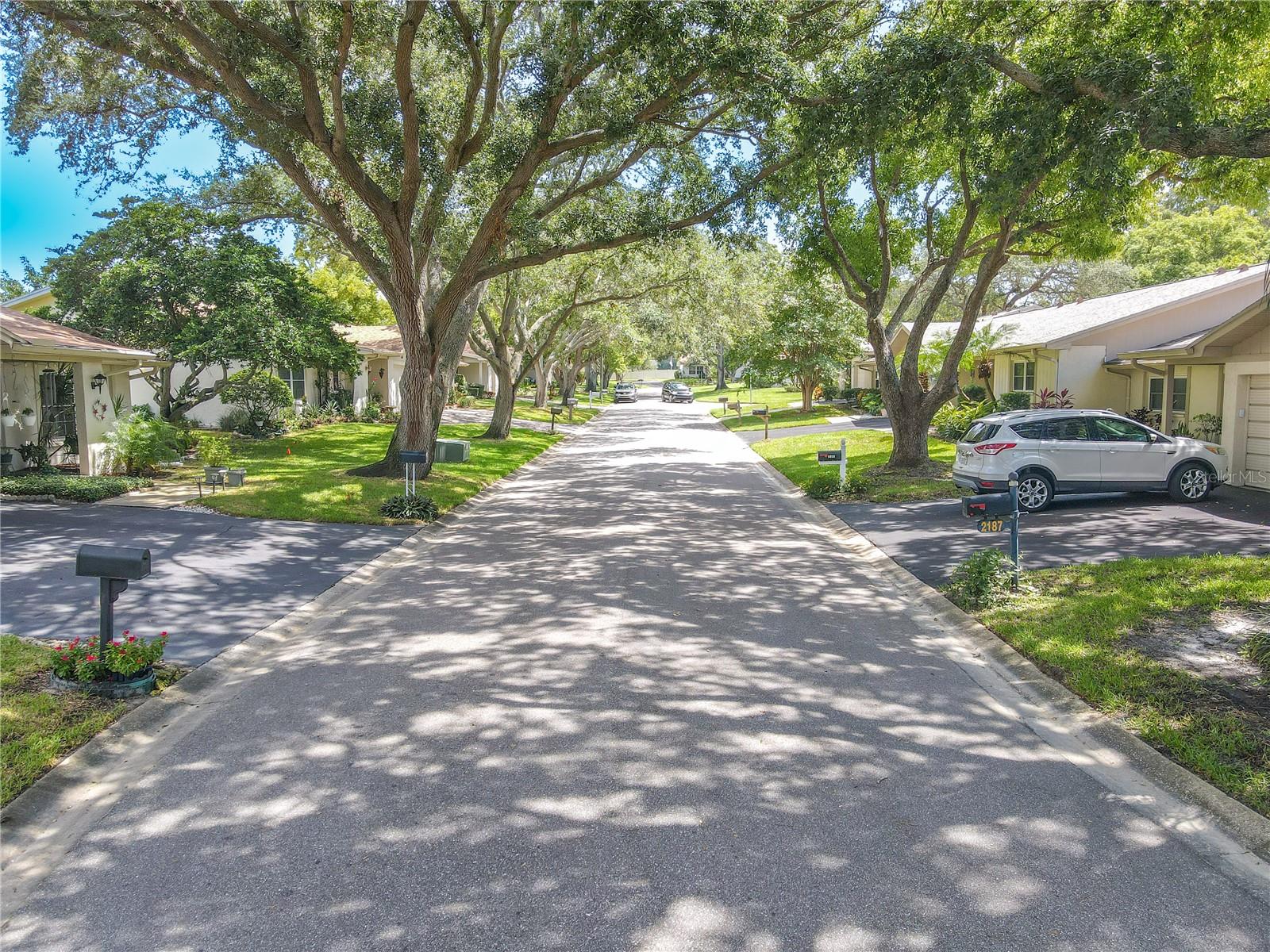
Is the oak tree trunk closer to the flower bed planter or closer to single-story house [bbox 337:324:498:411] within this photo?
single-story house [bbox 337:324:498:411]

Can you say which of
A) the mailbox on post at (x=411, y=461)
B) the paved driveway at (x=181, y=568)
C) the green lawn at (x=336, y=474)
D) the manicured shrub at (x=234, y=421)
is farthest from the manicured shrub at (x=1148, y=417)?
the manicured shrub at (x=234, y=421)

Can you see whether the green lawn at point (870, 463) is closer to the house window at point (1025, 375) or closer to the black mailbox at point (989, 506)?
the house window at point (1025, 375)

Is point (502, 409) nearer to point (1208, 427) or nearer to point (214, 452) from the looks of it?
point (214, 452)

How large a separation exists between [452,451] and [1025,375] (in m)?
20.1

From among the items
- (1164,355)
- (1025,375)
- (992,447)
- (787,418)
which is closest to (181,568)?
(992,447)

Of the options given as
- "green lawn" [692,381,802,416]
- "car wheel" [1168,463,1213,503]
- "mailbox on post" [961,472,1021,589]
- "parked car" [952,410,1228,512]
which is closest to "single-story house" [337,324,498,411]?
"green lawn" [692,381,802,416]

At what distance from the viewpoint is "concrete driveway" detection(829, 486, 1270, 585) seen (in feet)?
34.4

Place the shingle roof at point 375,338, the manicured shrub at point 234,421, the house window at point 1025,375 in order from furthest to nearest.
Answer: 1. the shingle roof at point 375,338
2. the house window at point 1025,375
3. the manicured shrub at point 234,421

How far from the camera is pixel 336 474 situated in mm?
17672

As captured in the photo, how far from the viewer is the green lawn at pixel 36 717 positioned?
15.8 ft

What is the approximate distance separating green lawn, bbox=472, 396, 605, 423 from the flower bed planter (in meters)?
32.8

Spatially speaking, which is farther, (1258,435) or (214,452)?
(214,452)

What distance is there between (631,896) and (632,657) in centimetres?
328

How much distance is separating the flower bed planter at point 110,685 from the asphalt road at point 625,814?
57cm
